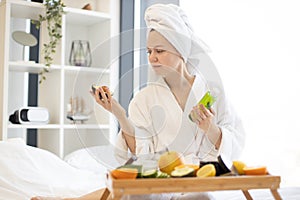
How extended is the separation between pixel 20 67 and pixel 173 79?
166 cm

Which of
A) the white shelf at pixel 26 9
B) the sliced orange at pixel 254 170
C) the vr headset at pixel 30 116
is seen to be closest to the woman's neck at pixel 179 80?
the sliced orange at pixel 254 170

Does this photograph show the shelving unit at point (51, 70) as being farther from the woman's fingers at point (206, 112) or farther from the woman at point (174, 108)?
the woman's fingers at point (206, 112)

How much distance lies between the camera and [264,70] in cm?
271

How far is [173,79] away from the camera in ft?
5.59

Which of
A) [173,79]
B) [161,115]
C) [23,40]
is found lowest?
[161,115]

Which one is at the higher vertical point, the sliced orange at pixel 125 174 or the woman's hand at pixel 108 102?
the woman's hand at pixel 108 102

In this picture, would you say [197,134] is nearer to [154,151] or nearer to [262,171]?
[154,151]

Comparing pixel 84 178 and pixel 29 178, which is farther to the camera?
pixel 84 178

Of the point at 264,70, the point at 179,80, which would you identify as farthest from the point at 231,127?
the point at 264,70

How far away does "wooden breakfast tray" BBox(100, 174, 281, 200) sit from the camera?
1157 millimetres

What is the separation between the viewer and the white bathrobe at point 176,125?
1566 mm

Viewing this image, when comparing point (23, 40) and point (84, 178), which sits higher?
point (23, 40)

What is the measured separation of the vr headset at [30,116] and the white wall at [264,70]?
1.10 m

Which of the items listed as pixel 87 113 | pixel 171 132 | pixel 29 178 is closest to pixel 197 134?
pixel 171 132
